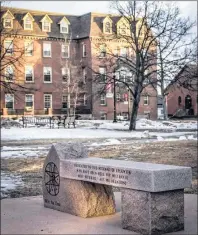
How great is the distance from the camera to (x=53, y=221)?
24.4ft

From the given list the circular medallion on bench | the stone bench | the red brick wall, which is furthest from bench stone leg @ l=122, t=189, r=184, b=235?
the red brick wall

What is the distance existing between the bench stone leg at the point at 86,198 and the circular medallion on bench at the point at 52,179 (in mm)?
165

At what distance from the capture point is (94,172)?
24.3 ft

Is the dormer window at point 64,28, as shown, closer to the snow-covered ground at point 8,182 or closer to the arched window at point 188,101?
the arched window at point 188,101

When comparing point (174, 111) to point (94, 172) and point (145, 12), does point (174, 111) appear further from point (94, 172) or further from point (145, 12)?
point (94, 172)

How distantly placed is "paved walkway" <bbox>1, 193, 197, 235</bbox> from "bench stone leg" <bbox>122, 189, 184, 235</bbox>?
0.14 metres

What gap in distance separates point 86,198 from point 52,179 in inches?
34.2

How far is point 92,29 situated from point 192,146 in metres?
33.6

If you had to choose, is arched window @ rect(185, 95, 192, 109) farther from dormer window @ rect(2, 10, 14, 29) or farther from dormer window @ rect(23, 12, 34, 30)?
dormer window @ rect(2, 10, 14, 29)

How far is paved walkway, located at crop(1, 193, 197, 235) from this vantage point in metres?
6.83

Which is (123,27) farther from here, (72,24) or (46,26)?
(72,24)

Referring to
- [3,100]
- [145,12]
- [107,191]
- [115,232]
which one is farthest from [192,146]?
[3,100]

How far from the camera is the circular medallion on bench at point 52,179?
8.26 metres

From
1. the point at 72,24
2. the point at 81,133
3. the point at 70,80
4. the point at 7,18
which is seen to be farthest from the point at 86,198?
the point at 72,24
